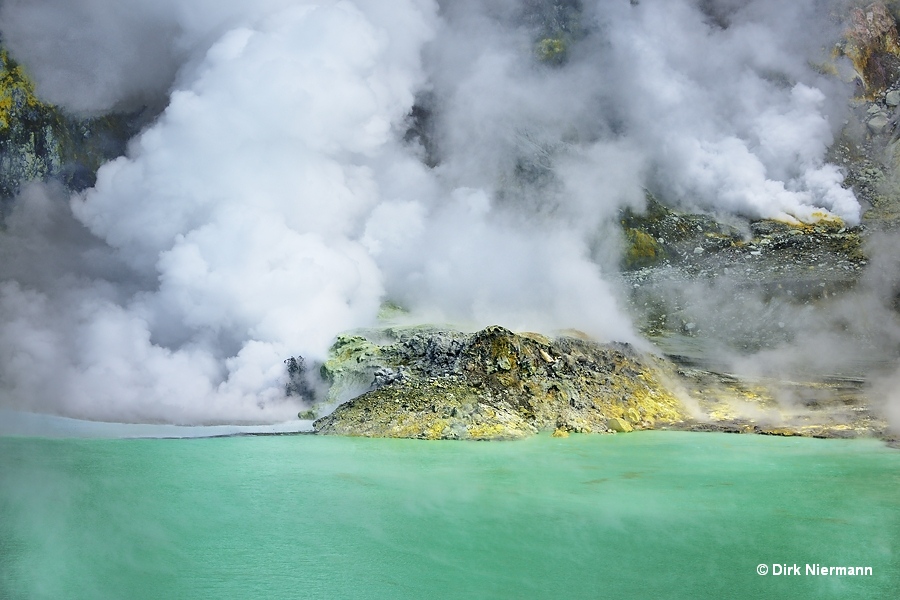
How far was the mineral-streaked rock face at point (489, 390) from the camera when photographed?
2095cm

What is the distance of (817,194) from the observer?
135ft

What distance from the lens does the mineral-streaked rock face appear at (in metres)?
21.0

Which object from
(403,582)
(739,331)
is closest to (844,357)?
(739,331)

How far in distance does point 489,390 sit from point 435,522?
34.3 feet

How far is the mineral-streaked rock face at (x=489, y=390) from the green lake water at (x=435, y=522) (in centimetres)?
222

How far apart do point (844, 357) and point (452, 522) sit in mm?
24098

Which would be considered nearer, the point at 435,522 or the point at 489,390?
the point at 435,522

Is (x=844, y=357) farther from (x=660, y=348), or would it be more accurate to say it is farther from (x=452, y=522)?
(x=452, y=522)

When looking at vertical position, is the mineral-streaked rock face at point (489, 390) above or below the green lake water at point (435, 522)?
above

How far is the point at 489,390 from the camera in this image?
72.4 ft

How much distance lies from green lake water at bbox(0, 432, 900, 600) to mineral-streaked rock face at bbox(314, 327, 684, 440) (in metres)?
2.22

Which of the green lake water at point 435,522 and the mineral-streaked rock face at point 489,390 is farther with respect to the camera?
the mineral-streaked rock face at point 489,390

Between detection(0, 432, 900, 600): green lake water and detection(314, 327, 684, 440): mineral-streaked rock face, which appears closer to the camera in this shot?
detection(0, 432, 900, 600): green lake water

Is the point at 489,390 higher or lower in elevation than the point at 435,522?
higher
